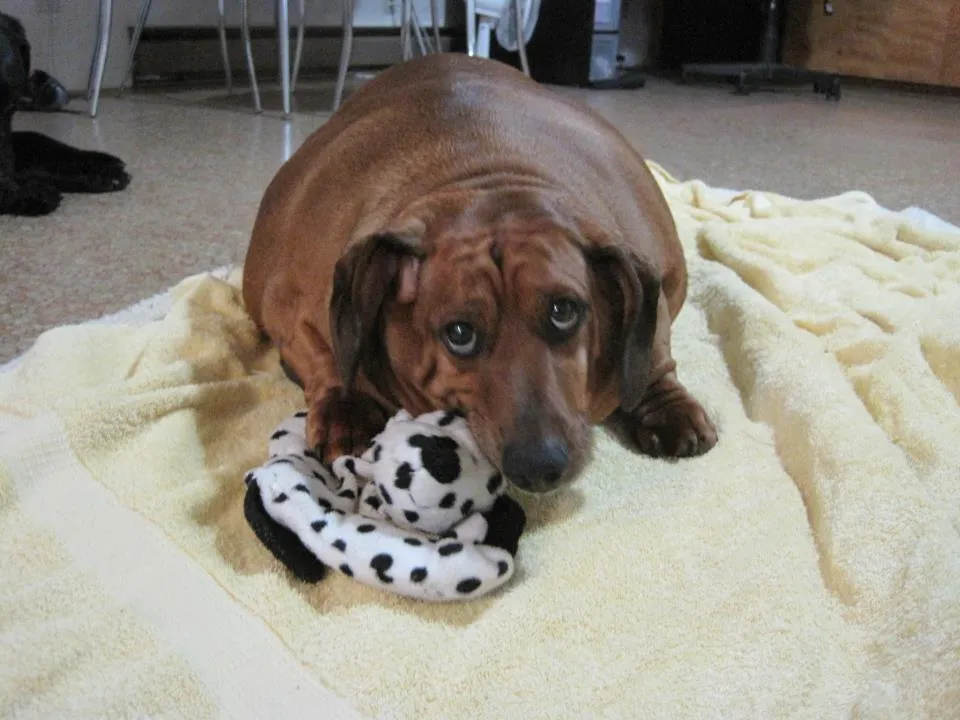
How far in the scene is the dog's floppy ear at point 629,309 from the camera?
116 cm

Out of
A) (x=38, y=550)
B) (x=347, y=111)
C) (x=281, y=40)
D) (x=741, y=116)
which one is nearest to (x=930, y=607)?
(x=38, y=550)

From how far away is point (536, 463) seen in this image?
1.00 metres

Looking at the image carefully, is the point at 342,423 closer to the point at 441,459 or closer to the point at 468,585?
the point at 441,459

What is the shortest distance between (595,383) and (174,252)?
4.36 feet

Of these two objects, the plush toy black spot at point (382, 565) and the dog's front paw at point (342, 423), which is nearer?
the plush toy black spot at point (382, 565)

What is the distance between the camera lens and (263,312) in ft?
5.14

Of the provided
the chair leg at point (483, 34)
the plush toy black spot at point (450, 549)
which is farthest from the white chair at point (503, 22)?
the plush toy black spot at point (450, 549)

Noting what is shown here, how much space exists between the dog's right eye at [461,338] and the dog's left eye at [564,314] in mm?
93

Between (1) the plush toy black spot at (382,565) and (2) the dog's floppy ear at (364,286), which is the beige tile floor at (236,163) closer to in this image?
(2) the dog's floppy ear at (364,286)

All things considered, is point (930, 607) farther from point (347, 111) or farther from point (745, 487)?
point (347, 111)

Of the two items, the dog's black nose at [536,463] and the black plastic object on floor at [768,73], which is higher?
the dog's black nose at [536,463]

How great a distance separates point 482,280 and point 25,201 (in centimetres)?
183

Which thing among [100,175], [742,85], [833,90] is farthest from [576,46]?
[100,175]

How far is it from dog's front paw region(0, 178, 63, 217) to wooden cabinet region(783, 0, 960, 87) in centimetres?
517
